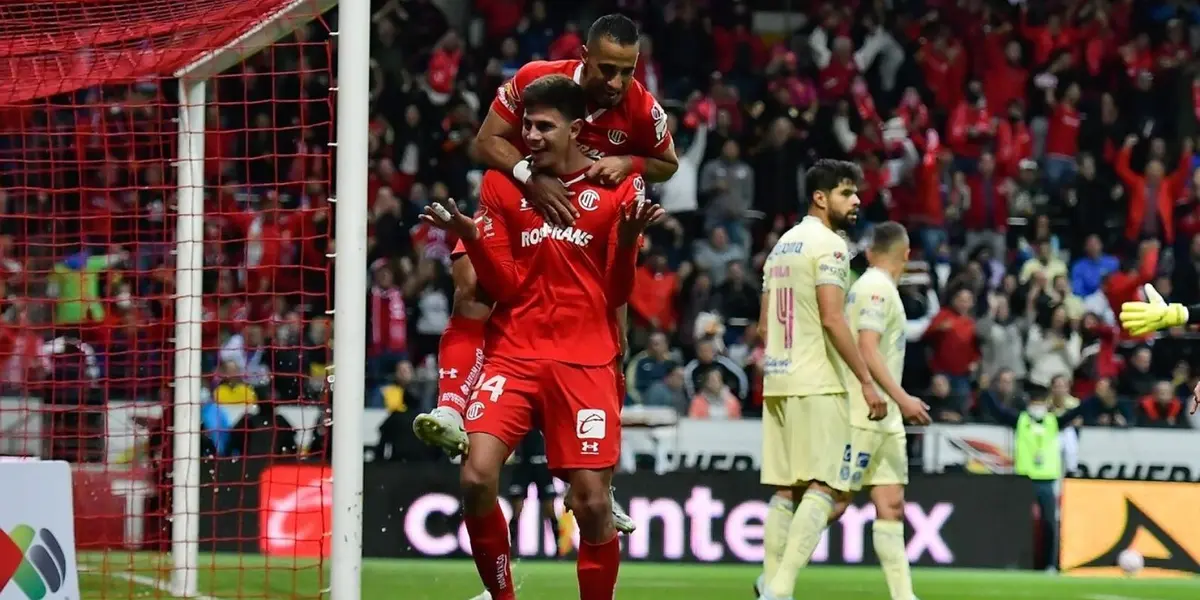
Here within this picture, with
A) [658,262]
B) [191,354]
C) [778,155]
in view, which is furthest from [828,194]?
[778,155]

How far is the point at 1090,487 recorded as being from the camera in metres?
14.2

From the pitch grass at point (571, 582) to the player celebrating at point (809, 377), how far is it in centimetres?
172

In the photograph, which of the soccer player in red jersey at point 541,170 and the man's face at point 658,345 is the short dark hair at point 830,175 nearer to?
the soccer player in red jersey at point 541,170

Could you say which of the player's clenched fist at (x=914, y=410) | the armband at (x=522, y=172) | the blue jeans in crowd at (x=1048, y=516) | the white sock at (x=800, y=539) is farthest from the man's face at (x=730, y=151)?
the armband at (x=522, y=172)

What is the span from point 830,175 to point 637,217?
10.1ft

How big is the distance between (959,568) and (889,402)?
4.58 meters

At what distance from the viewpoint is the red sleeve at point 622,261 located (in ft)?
21.4

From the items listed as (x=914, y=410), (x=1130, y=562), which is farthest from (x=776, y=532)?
(x=1130, y=562)

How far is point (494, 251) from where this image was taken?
659cm

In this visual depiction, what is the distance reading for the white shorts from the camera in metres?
9.08

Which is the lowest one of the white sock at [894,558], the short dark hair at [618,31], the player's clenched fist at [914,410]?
the white sock at [894,558]

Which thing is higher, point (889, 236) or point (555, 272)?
point (889, 236)

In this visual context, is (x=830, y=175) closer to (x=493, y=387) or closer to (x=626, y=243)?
(x=626, y=243)

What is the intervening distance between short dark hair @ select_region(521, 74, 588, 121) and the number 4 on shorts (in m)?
1.00
